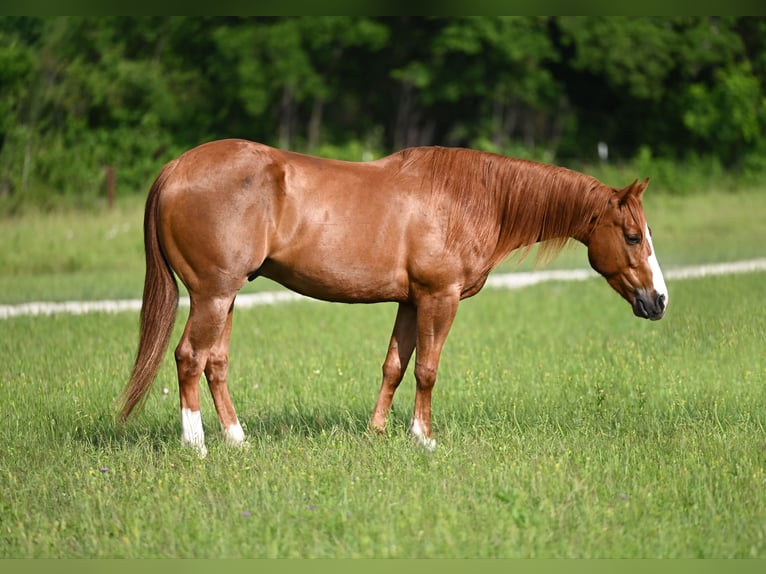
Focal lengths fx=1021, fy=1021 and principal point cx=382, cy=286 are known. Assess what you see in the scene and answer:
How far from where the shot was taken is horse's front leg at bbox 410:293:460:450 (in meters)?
6.70

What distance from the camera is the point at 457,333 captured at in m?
12.2

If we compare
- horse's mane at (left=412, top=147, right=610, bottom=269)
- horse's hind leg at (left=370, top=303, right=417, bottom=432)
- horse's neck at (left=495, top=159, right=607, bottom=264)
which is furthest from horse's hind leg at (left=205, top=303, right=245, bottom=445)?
horse's neck at (left=495, top=159, right=607, bottom=264)

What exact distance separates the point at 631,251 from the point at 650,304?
14.9 inches

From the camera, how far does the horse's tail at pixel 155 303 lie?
21.7 ft

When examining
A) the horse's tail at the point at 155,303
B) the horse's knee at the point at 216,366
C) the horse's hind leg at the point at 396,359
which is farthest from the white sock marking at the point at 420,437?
the horse's tail at the point at 155,303

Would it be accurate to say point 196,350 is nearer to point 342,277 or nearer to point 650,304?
point 342,277

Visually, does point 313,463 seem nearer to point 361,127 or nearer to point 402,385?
point 402,385

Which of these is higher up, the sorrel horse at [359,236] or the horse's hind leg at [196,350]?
the sorrel horse at [359,236]

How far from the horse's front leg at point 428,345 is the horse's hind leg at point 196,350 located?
128 centimetres

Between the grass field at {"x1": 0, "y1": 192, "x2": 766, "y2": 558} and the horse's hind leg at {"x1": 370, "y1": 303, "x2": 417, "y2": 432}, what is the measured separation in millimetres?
176

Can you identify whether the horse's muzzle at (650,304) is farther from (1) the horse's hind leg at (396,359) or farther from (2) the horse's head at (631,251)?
(1) the horse's hind leg at (396,359)

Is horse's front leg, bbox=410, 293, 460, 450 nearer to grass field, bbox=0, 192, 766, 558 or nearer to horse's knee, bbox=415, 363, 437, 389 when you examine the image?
horse's knee, bbox=415, 363, 437, 389

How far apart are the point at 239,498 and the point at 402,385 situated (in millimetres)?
3963

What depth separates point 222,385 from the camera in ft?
22.5
